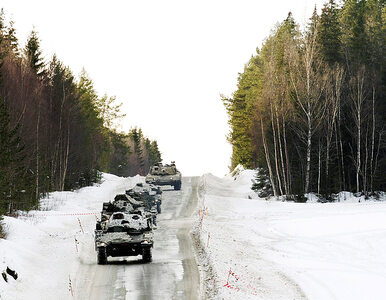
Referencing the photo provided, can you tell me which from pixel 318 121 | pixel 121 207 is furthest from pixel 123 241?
pixel 318 121

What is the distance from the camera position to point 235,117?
58844 millimetres

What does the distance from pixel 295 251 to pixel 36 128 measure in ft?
72.6

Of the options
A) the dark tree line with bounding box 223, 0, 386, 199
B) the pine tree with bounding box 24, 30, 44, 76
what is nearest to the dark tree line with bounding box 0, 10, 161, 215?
the pine tree with bounding box 24, 30, 44, 76

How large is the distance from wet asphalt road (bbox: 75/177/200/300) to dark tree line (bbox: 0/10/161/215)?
461 cm

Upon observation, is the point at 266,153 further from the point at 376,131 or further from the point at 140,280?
the point at 140,280

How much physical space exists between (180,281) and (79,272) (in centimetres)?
374

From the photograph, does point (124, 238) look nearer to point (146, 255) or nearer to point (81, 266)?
point (146, 255)

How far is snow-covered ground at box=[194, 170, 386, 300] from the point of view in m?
14.0

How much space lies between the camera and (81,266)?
16922 mm

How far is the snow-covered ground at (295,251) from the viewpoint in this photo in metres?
14.0

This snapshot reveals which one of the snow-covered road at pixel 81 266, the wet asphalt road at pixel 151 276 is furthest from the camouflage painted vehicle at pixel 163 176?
the wet asphalt road at pixel 151 276

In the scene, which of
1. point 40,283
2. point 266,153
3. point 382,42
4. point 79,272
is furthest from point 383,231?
point 382,42

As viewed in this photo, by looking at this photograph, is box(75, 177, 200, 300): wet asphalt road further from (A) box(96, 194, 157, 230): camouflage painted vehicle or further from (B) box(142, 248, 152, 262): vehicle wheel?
(A) box(96, 194, 157, 230): camouflage painted vehicle

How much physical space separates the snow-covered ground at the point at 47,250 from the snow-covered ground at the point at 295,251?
473 centimetres
